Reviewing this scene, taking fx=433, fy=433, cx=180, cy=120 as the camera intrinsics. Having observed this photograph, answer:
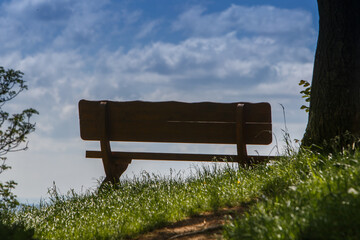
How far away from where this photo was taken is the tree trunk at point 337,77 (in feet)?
21.2

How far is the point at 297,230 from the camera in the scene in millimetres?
3541

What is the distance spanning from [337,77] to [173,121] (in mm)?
3240

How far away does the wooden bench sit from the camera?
7.98 meters

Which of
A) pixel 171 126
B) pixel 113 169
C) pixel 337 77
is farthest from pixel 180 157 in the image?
pixel 337 77

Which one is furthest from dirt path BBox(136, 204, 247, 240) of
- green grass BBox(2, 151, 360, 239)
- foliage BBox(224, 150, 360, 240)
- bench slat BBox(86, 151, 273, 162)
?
bench slat BBox(86, 151, 273, 162)

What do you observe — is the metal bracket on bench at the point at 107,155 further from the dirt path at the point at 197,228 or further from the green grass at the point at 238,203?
the dirt path at the point at 197,228

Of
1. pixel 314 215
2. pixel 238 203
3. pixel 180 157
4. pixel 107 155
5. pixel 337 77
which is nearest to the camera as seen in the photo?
pixel 314 215

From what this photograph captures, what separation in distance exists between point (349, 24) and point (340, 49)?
→ 0.42m

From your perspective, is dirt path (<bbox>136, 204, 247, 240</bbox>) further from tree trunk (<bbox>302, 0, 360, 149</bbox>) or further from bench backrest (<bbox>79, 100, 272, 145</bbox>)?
bench backrest (<bbox>79, 100, 272, 145</bbox>)

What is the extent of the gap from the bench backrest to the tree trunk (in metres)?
1.43

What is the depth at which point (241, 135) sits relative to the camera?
7.94 m

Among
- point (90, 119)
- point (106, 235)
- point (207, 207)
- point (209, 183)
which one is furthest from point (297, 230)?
point (90, 119)

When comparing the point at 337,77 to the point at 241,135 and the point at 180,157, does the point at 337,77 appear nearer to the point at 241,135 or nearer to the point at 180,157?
the point at 241,135

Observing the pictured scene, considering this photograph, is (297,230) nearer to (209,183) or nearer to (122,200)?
(209,183)
